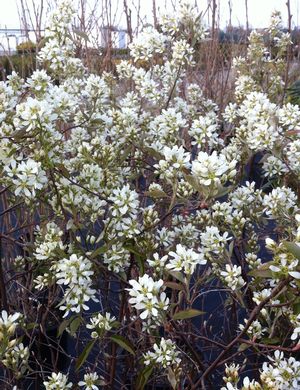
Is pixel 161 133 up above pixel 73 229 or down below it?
above

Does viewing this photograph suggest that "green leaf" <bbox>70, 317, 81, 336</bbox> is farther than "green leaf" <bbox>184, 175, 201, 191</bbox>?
Yes

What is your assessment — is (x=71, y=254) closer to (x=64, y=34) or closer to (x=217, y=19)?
(x=64, y=34)

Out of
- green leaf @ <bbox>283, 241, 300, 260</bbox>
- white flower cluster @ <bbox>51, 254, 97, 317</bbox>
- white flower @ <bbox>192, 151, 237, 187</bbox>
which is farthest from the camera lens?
white flower cluster @ <bbox>51, 254, 97, 317</bbox>

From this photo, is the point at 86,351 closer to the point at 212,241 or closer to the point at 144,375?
the point at 144,375

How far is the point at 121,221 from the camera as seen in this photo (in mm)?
1439

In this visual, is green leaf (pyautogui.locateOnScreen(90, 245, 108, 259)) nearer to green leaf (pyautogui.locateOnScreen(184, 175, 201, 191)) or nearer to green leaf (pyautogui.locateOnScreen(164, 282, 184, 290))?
green leaf (pyautogui.locateOnScreen(164, 282, 184, 290))

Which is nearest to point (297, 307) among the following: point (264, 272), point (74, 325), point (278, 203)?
point (264, 272)

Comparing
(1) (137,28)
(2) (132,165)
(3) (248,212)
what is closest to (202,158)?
(3) (248,212)

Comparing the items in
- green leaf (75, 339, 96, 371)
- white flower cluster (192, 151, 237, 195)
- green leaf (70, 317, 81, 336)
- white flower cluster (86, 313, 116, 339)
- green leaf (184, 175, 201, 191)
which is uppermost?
white flower cluster (192, 151, 237, 195)

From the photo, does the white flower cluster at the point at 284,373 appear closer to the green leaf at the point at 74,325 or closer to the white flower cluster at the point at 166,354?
the white flower cluster at the point at 166,354

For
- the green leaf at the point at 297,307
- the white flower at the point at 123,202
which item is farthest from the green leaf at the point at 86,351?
the green leaf at the point at 297,307

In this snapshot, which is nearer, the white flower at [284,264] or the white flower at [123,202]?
the white flower at [284,264]

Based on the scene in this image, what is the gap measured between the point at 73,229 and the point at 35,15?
2156 millimetres

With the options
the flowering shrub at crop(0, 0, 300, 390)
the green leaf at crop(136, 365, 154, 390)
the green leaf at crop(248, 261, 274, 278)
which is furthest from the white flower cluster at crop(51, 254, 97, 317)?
the green leaf at crop(248, 261, 274, 278)
